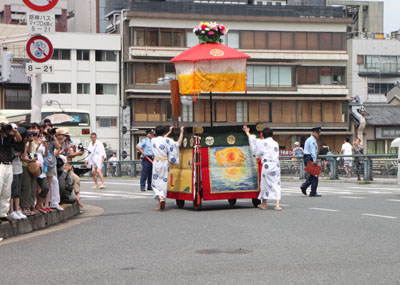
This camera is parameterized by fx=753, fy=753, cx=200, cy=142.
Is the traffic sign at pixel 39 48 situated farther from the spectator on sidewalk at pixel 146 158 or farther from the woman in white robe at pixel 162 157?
the spectator on sidewalk at pixel 146 158

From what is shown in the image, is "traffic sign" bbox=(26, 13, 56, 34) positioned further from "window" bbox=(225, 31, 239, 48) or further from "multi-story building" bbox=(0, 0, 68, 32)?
"multi-story building" bbox=(0, 0, 68, 32)

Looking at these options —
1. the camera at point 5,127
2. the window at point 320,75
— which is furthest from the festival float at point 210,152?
the window at point 320,75

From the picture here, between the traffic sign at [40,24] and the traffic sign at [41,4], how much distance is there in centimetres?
93

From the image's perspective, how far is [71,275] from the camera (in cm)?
744

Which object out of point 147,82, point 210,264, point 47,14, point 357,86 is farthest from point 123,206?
point 357,86

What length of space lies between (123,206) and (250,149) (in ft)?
11.0

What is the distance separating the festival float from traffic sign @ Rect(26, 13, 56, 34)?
2.73 metres

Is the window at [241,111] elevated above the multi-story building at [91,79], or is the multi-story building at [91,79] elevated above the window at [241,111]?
the multi-story building at [91,79]

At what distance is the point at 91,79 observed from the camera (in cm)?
6278

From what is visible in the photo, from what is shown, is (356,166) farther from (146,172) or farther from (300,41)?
(300,41)

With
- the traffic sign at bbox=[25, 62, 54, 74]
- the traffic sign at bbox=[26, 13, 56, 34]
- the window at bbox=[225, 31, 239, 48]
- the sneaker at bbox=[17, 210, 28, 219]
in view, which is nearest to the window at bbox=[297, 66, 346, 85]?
the window at bbox=[225, 31, 239, 48]

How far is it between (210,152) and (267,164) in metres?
1.18

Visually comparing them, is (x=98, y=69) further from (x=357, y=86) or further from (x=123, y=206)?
(x=123, y=206)

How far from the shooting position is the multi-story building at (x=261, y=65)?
62.2 m
